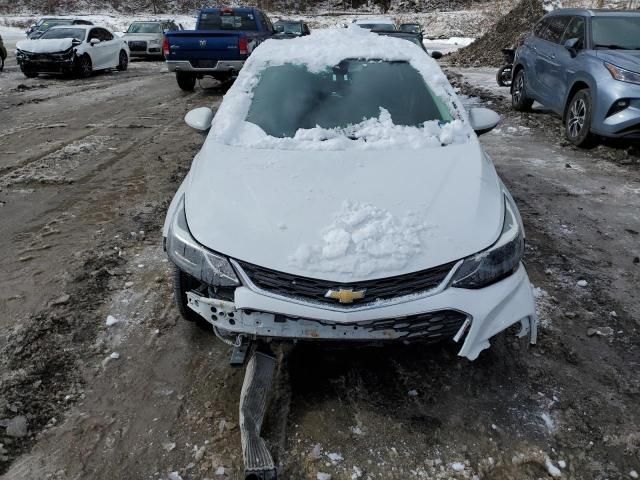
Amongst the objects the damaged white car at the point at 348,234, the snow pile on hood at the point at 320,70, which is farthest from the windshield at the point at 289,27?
the damaged white car at the point at 348,234

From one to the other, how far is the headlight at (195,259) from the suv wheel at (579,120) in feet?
21.7

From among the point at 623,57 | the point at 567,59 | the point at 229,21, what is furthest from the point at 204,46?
the point at 623,57

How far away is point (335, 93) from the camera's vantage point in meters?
3.90

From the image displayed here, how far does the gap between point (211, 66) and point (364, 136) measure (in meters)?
9.38

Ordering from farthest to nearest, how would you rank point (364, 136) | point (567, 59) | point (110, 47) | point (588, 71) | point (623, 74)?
point (110, 47), point (567, 59), point (588, 71), point (623, 74), point (364, 136)

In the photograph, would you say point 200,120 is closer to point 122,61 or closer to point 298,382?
point 298,382

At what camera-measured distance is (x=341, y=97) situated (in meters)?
3.88

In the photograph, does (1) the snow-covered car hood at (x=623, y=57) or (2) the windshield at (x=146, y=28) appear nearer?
(1) the snow-covered car hood at (x=623, y=57)

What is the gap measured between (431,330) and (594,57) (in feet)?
22.0

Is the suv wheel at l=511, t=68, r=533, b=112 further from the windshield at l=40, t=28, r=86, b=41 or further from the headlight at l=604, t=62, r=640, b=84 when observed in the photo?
the windshield at l=40, t=28, r=86, b=41

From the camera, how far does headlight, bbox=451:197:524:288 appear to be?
2559 millimetres

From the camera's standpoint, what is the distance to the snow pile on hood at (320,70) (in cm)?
348

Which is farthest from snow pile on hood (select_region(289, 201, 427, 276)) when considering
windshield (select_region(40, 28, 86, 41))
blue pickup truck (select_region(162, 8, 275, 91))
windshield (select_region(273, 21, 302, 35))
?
windshield (select_region(273, 21, 302, 35))

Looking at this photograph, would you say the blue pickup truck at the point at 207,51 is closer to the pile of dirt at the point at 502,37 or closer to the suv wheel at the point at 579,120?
the suv wheel at the point at 579,120
